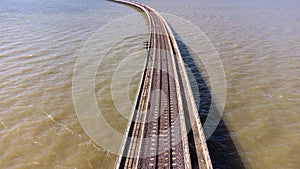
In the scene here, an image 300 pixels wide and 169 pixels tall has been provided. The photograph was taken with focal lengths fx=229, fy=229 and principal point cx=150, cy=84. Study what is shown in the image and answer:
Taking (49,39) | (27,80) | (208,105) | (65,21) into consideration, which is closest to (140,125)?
(208,105)

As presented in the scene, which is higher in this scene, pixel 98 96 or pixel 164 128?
pixel 164 128

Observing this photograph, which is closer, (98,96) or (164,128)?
(164,128)

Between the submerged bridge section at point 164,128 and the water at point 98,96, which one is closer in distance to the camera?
the submerged bridge section at point 164,128

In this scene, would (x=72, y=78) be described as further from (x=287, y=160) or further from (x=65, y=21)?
(x=65, y=21)
